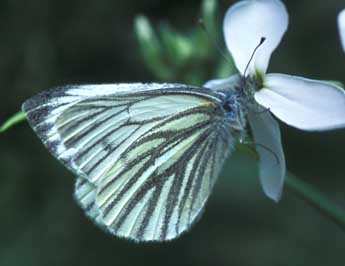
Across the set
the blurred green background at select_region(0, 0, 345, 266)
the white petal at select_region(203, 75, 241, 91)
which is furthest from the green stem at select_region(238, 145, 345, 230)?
the blurred green background at select_region(0, 0, 345, 266)

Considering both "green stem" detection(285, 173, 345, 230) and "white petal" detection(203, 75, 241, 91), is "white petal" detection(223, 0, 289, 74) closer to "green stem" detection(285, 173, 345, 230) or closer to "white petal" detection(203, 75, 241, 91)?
"white petal" detection(203, 75, 241, 91)

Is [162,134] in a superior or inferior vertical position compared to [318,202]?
superior

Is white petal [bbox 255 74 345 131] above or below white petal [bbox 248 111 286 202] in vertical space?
above

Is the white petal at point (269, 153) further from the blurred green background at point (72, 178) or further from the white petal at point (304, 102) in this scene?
the blurred green background at point (72, 178)

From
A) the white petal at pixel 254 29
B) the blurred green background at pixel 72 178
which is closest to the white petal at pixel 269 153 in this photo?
the white petal at pixel 254 29

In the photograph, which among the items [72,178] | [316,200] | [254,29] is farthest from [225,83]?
[72,178]

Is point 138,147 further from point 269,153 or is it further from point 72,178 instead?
point 72,178

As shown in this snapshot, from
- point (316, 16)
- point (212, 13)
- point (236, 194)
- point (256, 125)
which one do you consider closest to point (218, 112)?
point (256, 125)
